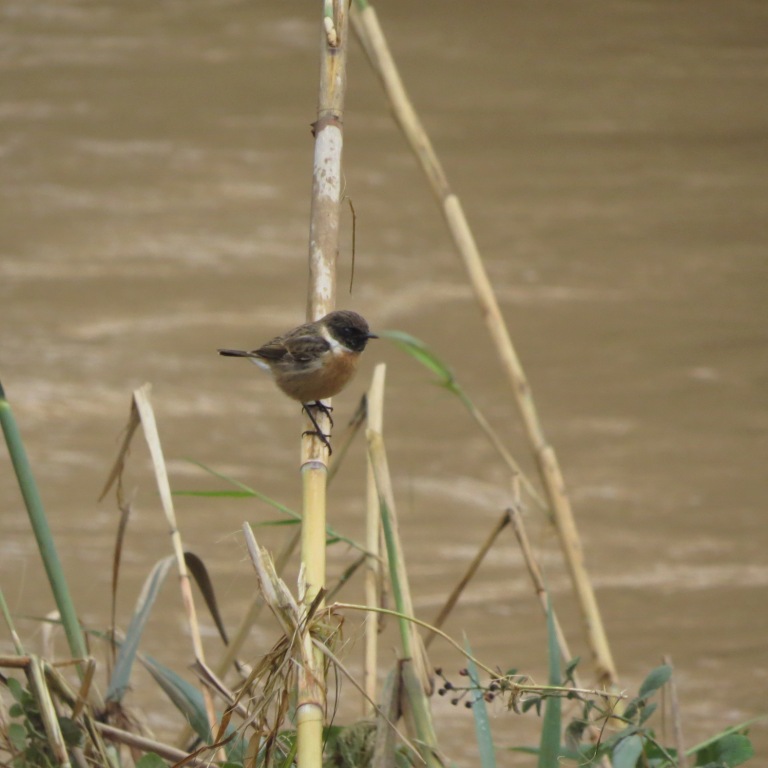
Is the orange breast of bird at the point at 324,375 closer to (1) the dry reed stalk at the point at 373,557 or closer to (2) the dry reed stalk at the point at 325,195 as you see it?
(1) the dry reed stalk at the point at 373,557

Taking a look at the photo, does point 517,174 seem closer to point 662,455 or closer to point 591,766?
point 662,455

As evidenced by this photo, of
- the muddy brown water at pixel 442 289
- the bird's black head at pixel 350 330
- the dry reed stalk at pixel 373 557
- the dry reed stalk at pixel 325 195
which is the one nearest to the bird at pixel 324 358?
the bird's black head at pixel 350 330

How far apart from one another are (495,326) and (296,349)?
1.31 ft

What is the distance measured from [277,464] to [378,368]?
6.69 feet

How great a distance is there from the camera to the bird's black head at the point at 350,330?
7.78 feet

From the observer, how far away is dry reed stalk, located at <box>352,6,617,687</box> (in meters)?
2.20

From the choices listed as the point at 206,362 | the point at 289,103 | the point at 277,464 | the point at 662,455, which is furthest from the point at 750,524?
the point at 289,103

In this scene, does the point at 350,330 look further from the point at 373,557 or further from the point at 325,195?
the point at 325,195

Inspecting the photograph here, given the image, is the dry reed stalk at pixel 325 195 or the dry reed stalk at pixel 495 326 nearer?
the dry reed stalk at pixel 325 195

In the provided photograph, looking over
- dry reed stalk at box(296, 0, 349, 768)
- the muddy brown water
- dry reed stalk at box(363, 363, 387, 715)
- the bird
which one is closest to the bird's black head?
the bird

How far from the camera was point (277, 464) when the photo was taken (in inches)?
169

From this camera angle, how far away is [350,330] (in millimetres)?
2438

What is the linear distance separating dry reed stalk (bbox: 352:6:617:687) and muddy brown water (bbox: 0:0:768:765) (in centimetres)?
111

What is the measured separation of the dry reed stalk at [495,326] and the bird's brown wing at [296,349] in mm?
302
